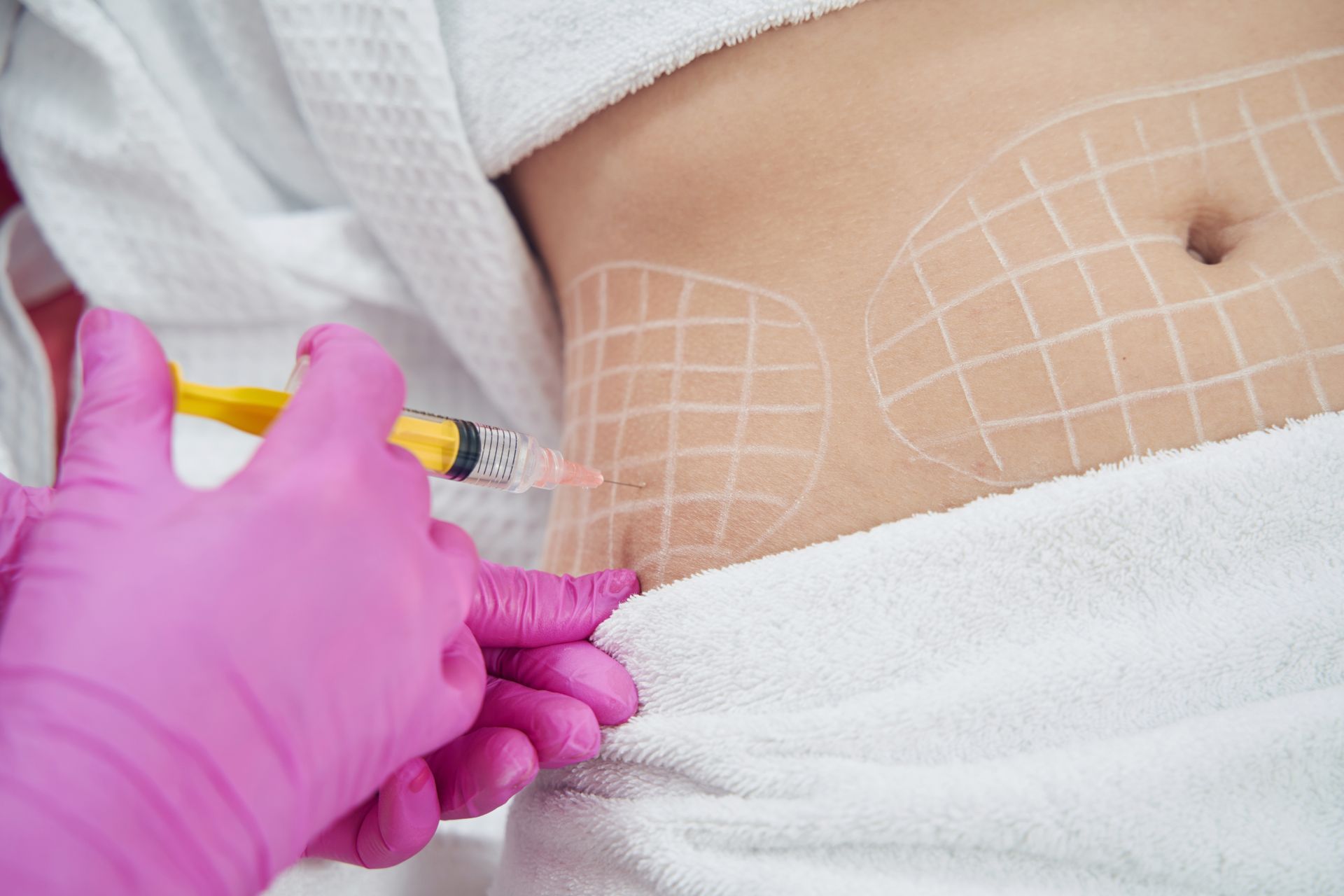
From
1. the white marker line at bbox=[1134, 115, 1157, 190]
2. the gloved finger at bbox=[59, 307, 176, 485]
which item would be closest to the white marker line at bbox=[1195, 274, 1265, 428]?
the white marker line at bbox=[1134, 115, 1157, 190]

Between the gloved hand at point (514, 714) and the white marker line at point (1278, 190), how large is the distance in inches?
25.7

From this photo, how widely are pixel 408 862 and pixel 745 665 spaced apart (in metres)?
0.51

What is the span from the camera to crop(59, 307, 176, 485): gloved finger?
52 cm

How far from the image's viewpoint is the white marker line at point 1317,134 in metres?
0.71

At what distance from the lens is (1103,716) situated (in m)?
0.60

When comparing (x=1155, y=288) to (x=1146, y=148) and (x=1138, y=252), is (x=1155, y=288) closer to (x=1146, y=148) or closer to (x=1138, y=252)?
(x=1138, y=252)

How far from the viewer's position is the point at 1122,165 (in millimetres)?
714

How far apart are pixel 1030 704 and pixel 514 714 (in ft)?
1.35

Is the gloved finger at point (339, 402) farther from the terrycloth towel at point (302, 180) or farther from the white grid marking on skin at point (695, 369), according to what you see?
the terrycloth towel at point (302, 180)

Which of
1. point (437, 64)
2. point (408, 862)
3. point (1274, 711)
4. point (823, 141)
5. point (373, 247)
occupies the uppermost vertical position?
point (437, 64)

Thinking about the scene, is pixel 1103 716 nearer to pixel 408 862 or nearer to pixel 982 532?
pixel 982 532

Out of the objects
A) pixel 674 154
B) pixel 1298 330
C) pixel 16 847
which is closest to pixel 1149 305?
pixel 1298 330

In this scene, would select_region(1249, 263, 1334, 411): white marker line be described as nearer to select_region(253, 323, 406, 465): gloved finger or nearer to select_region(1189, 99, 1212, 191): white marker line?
select_region(1189, 99, 1212, 191): white marker line

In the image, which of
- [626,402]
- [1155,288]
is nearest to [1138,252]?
[1155,288]
